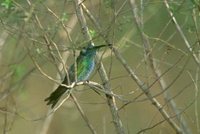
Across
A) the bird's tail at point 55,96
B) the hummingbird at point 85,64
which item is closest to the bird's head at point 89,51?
the hummingbird at point 85,64

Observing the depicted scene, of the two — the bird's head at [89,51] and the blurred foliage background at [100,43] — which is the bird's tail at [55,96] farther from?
the bird's head at [89,51]

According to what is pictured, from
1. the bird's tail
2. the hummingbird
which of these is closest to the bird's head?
the hummingbird

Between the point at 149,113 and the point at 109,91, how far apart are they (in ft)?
11.0

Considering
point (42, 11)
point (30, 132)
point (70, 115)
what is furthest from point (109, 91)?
point (30, 132)

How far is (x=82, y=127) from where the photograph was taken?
682 centimetres

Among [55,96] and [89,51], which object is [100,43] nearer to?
[89,51]

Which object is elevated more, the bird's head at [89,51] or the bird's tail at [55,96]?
the bird's head at [89,51]

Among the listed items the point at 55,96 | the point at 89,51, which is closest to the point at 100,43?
the point at 89,51

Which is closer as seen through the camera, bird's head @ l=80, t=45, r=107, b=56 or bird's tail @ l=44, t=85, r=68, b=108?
bird's tail @ l=44, t=85, r=68, b=108

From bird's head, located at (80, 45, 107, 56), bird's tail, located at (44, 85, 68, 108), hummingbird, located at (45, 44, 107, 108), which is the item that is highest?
bird's head, located at (80, 45, 107, 56)

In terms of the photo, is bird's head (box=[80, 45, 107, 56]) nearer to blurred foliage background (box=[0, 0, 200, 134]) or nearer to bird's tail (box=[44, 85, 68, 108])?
blurred foliage background (box=[0, 0, 200, 134])

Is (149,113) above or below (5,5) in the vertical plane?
below

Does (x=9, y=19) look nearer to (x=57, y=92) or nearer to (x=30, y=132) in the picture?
(x=57, y=92)

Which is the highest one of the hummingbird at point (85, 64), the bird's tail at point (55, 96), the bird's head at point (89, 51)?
the bird's head at point (89, 51)
